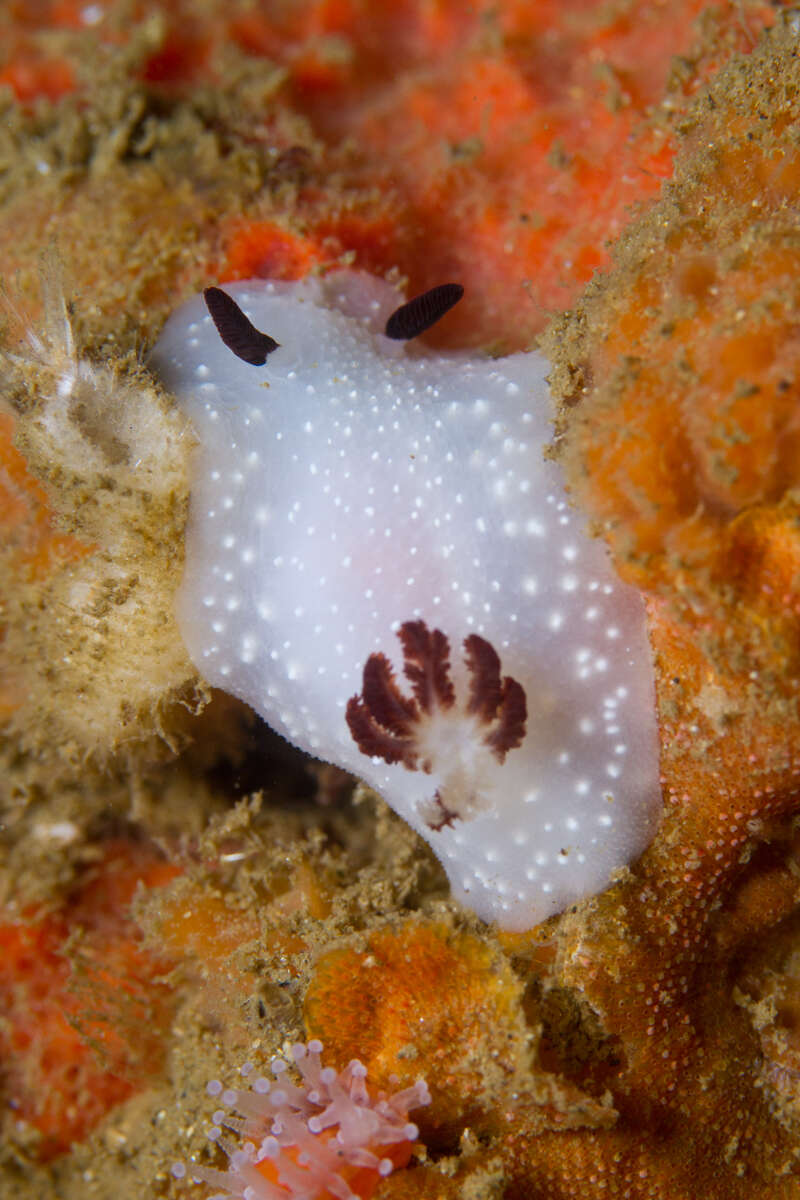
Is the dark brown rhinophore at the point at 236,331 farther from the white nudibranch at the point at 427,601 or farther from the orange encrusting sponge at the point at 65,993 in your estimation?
the orange encrusting sponge at the point at 65,993

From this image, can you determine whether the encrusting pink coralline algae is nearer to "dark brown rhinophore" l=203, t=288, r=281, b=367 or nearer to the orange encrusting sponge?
the orange encrusting sponge

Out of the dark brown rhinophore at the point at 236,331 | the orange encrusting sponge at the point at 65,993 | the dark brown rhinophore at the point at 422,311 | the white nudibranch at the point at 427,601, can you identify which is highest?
the dark brown rhinophore at the point at 236,331

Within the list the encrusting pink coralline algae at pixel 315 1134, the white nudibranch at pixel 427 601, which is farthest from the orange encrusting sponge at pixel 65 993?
the white nudibranch at pixel 427 601

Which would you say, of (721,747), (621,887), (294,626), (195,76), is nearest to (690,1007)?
(621,887)

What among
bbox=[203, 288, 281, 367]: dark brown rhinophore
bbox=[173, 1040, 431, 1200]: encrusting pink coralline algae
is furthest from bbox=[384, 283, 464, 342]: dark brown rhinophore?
bbox=[173, 1040, 431, 1200]: encrusting pink coralline algae

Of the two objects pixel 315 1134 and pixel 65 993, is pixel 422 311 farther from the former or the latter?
pixel 65 993

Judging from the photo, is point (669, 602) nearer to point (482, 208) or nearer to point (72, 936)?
point (482, 208)
